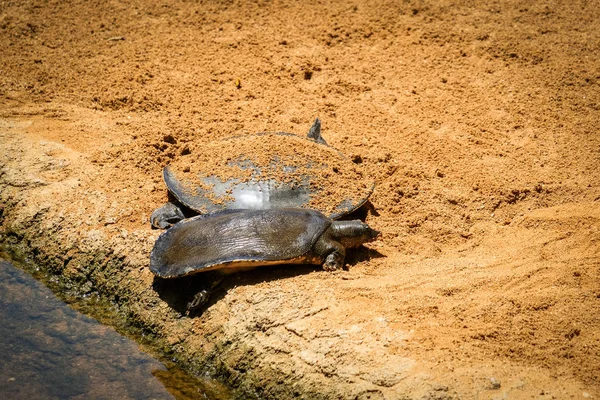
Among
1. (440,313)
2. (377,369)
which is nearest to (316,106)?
(440,313)

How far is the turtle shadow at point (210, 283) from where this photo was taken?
4.39 m

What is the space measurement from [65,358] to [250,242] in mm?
1508

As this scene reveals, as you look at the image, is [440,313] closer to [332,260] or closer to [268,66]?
[332,260]

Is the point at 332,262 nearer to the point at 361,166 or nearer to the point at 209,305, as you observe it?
the point at 209,305

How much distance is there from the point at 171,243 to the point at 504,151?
11.8 ft

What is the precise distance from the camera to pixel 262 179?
508cm

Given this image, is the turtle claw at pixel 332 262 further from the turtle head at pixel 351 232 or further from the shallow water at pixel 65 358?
the shallow water at pixel 65 358

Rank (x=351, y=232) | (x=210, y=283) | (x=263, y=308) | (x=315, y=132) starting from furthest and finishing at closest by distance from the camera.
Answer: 1. (x=315, y=132)
2. (x=351, y=232)
3. (x=210, y=283)
4. (x=263, y=308)

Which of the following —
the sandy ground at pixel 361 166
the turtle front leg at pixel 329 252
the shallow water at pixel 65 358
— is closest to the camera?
the sandy ground at pixel 361 166

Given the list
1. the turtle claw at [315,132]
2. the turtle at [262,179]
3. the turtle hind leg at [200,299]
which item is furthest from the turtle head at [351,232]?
the turtle claw at [315,132]

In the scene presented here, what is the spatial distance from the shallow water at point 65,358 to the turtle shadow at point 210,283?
42 centimetres

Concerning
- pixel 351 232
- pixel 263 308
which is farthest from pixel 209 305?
pixel 351 232

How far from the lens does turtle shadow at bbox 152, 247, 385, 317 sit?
4.39m

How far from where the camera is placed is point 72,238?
5.04 metres
